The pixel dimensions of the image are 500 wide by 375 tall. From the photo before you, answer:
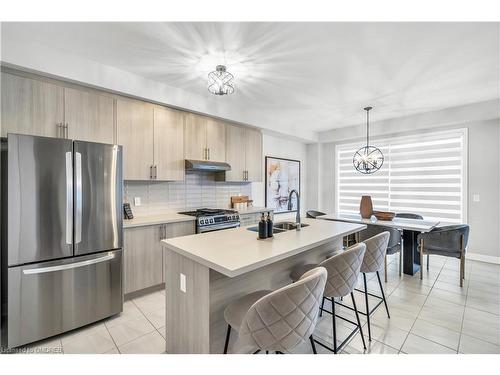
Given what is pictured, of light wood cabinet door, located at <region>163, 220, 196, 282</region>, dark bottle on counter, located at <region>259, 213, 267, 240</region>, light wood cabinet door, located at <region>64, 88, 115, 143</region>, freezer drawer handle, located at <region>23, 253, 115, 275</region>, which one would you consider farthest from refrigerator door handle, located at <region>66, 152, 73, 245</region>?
dark bottle on counter, located at <region>259, 213, 267, 240</region>

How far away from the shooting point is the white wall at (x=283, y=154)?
5053 mm

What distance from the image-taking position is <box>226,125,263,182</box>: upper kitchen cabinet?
400 centimetres

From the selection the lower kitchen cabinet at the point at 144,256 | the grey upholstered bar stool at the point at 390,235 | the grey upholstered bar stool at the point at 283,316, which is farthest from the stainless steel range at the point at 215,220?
the grey upholstered bar stool at the point at 283,316

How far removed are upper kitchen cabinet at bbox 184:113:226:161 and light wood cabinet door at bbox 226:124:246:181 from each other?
11 centimetres

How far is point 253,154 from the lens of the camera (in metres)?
4.41

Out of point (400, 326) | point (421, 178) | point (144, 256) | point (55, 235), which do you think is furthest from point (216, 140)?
point (421, 178)

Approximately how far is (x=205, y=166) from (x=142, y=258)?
4.83 ft

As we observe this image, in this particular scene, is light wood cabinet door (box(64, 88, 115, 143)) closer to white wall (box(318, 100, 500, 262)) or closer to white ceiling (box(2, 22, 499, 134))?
white ceiling (box(2, 22, 499, 134))

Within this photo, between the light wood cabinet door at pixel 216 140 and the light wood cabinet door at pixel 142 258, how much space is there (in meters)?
1.42

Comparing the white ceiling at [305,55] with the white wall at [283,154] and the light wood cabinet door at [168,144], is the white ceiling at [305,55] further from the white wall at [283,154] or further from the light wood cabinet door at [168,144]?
the white wall at [283,154]

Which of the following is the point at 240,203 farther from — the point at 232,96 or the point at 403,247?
the point at 403,247

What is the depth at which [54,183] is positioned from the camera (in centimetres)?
197

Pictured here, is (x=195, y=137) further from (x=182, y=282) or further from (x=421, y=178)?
(x=421, y=178)
